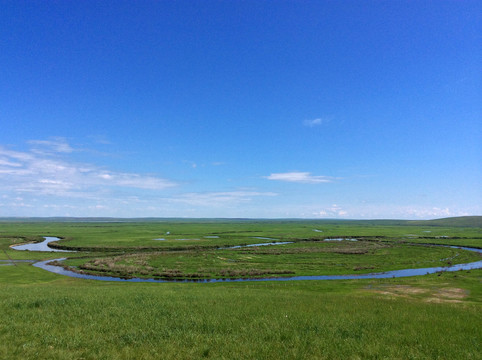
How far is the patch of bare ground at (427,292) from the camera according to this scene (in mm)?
30391

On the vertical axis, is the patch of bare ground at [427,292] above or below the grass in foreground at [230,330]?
below

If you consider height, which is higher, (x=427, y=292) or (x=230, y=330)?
(x=230, y=330)

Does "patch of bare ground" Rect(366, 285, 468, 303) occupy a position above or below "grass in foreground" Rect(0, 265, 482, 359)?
below

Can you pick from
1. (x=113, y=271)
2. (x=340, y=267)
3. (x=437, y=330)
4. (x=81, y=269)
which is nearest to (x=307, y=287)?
(x=340, y=267)

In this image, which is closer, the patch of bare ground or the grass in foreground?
the grass in foreground

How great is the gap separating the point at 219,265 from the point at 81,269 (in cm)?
2953

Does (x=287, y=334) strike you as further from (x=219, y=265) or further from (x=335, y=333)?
(x=219, y=265)

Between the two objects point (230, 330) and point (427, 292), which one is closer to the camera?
point (230, 330)

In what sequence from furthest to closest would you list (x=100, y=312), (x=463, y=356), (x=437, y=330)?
(x=100, y=312)
(x=437, y=330)
(x=463, y=356)

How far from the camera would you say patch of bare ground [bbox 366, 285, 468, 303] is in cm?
3039

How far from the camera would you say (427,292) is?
33688mm

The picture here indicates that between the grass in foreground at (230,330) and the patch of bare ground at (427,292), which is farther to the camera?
the patch of bare ground at (427,292)

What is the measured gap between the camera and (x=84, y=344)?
11.8 meters

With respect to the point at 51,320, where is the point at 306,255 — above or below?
below
